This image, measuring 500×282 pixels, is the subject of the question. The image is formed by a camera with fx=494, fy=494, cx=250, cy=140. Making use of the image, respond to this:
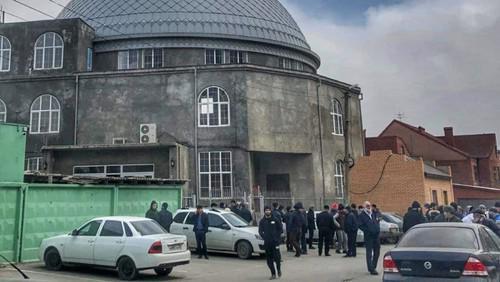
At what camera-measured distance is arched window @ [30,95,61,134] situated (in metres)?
30.4

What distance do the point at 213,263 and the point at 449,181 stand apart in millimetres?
29714

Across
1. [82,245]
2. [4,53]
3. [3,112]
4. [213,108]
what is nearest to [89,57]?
[4,53]

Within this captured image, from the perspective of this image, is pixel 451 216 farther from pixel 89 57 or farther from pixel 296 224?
pixel 89 57

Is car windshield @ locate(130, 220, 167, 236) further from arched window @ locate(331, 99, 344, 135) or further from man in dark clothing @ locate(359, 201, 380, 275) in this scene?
arched window @ locate(331, 99, 344, 135)

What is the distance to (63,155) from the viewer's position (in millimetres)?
28125

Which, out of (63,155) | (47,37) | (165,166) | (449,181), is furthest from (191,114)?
(449,181)

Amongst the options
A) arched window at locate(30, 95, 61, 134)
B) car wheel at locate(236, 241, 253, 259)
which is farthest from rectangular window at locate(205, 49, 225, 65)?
car wheel at locate(236, 241, 253, 259)

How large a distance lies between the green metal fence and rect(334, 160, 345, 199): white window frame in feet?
53.9

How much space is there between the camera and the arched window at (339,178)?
32.6m

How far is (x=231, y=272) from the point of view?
13859 mm

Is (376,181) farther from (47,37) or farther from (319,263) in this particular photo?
(47,37)

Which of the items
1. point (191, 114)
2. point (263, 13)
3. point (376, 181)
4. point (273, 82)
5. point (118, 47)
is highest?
point (263, 13)

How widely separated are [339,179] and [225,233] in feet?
56.1

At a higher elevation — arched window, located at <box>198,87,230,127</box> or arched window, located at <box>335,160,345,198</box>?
arched window, located at <box>198,87,230,127</box>
